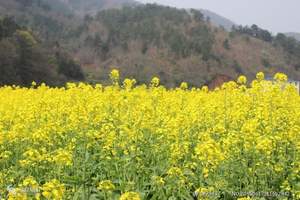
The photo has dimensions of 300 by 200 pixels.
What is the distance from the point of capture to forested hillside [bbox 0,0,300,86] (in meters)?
84.8

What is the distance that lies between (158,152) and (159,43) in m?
85.3

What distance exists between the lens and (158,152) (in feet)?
21.1

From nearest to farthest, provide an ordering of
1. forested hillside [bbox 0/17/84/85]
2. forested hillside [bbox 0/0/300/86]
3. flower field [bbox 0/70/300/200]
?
flower field [bbox 0/70/300/200] < forested hillside [bbox 0/17/84/85] < forested hillside [bbox 0/0/300/86]

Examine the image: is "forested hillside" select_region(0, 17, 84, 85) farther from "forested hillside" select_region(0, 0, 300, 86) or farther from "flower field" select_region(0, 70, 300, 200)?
"forested hillside" select_region(0, 0, 300, 86)

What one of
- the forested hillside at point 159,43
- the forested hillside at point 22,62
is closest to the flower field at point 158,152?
the forested hillside at point 22,62

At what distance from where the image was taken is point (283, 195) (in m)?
5.67

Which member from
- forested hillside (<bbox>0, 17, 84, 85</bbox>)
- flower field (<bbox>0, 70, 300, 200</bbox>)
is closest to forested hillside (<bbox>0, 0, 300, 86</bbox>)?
forested hillside (<bbox>0, 17, 84, 85</bbox>)

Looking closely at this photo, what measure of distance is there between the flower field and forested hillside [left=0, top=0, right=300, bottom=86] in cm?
6723

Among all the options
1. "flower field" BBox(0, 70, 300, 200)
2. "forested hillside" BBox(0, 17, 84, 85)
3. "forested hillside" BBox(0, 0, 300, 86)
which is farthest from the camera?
"forested hillside" BBox(0, 0, 300, 86)

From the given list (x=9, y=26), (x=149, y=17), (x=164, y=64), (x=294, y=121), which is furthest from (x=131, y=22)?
(x=294, y=121)

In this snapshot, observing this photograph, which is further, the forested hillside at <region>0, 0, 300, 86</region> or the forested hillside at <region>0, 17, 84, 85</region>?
the forested hillside at <region>0, 0, 300, 86</region>

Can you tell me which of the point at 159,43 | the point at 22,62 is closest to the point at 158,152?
the point at 22,62

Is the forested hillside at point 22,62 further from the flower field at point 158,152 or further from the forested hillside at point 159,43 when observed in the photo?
the forested hillside at point 159,43

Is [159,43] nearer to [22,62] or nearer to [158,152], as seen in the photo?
[22,62]
